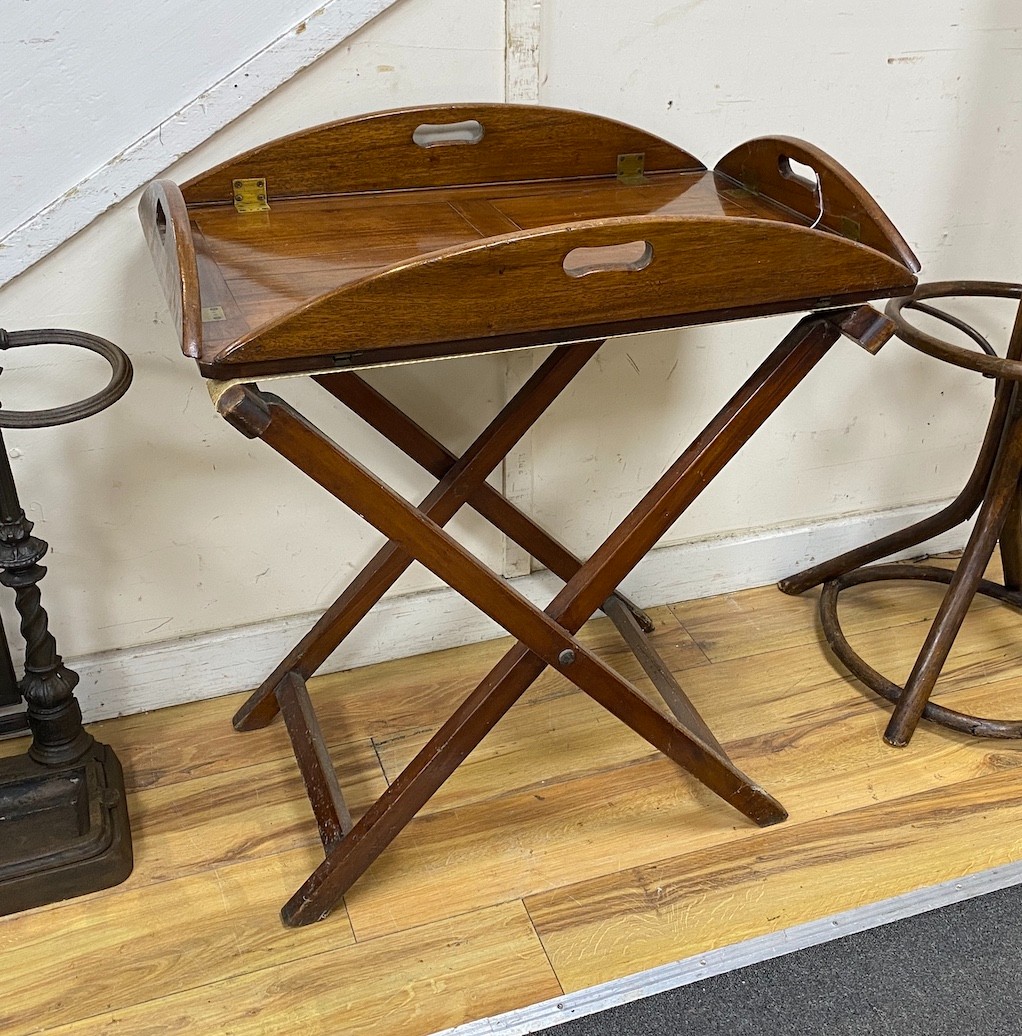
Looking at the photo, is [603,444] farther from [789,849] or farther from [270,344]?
[270,344]

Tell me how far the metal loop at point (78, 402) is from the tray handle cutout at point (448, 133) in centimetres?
55

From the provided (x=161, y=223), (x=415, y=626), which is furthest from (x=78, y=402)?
(x=415, y=626)

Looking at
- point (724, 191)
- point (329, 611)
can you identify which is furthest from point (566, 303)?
point (329, 611)

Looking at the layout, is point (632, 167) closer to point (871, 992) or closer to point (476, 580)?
point (476, 580)

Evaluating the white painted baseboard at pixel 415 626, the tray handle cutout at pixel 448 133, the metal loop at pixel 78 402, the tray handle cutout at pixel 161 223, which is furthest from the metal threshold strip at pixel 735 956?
the tray handle cutout at pixel 448 133

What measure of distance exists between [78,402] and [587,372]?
3.09 ft

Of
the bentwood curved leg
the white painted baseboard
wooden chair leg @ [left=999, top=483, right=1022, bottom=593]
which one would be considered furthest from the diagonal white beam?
wooden chair leg @ [left=999, top=483, right=1022, bottom=593]

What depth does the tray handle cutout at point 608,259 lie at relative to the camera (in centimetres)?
131

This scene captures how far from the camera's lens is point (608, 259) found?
1.41m

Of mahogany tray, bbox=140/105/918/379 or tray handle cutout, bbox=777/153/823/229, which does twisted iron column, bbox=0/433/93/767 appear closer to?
mahogany tray, bbox=140/105/918/379

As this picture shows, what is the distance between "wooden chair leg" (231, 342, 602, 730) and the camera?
1824 millimetres

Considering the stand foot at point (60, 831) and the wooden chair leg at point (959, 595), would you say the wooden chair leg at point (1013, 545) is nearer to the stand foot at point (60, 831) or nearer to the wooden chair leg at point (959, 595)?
the wooden chair leg at point (959, 595)

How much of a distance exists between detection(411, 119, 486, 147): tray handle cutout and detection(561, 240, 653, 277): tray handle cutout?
0.33 meters

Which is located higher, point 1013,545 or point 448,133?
point 448,133
